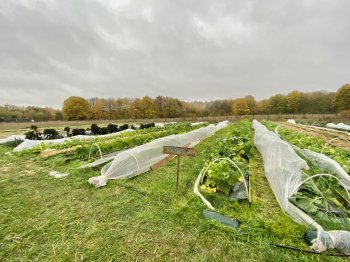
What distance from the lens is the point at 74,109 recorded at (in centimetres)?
5091

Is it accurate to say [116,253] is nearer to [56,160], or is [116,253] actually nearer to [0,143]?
[56,160]

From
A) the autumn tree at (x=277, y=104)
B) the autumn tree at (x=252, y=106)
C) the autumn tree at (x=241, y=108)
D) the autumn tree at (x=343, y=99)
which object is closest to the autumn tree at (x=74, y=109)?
the autumn tree at (x=241, y=108)

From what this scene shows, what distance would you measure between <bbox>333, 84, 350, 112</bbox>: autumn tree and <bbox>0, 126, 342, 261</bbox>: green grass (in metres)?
59.5

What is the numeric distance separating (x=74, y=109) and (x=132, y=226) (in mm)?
57173

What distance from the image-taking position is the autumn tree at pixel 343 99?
44344 mm

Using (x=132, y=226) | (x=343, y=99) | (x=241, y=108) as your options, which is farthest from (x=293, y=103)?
(x=132, y=226)

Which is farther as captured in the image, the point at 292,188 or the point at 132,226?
the point at 292,188

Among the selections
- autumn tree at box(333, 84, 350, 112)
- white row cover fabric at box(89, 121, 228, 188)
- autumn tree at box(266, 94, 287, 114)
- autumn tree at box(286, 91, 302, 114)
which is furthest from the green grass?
autumn tree at box(286, 91, 302, 114)

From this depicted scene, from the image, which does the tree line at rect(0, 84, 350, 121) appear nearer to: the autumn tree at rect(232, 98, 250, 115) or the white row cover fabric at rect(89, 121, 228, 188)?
the autumn tree at rect(232, 98, 250, 115)

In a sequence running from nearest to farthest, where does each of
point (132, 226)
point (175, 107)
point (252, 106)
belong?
point (132, 226)
point (175, 107)
point (252, 106)

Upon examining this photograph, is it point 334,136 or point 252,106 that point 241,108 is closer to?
point 252,106

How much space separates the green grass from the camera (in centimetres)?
231

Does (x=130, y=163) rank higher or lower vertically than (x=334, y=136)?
higher

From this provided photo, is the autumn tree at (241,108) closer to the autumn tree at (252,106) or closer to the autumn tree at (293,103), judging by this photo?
the autumn tree at (252,106)
